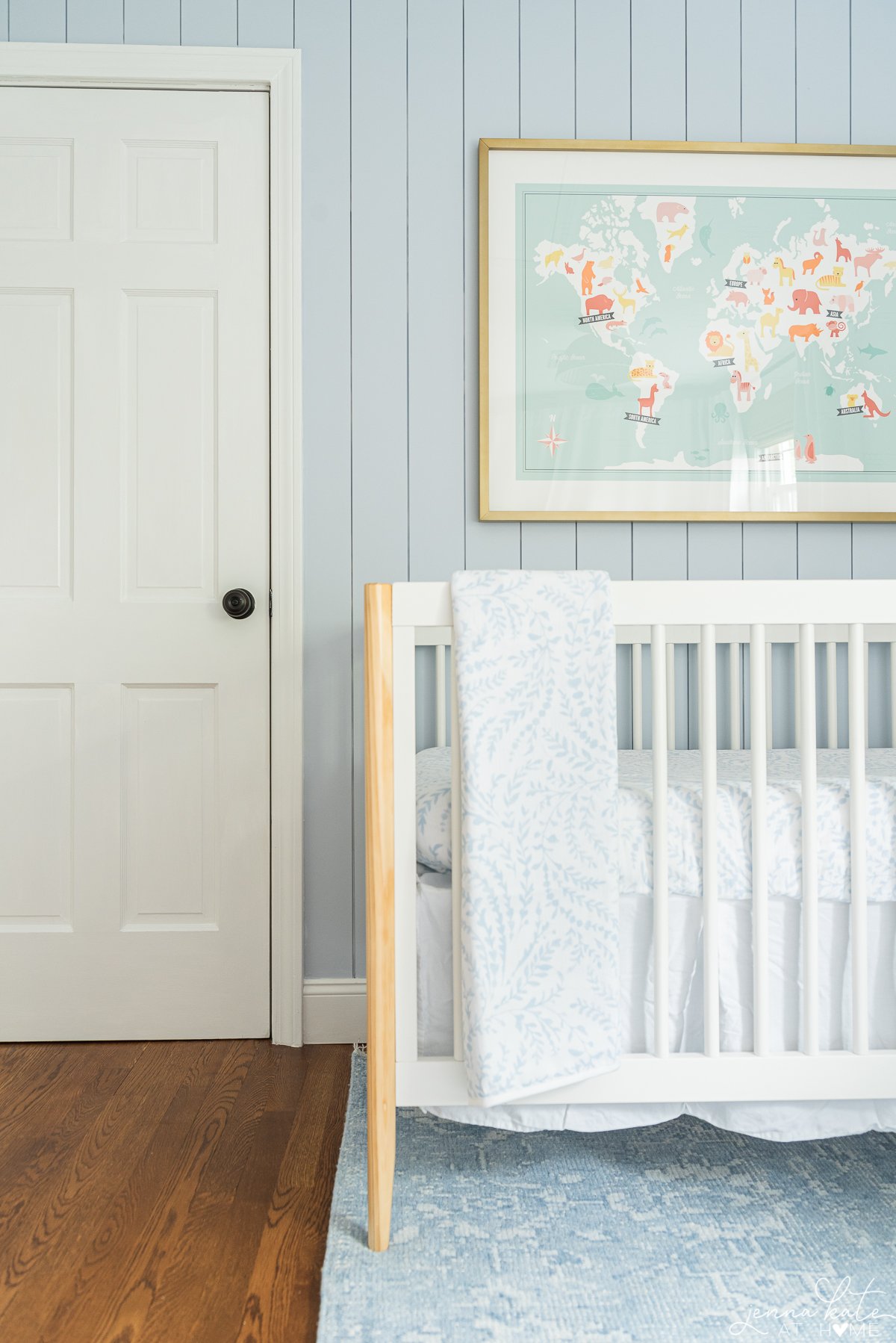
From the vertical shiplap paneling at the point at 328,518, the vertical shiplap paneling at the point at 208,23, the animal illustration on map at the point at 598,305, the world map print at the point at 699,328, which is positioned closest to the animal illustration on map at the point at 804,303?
the world map print at the point at 699,328

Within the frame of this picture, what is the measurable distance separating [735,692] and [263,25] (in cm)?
159

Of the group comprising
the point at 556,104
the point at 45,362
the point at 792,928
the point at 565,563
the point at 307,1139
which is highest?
the point at 556,104

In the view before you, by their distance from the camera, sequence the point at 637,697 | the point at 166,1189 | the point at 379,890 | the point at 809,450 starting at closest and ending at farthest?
the point at 379,890, the point at 166,1189, the point at 637,697, the point at 809,450

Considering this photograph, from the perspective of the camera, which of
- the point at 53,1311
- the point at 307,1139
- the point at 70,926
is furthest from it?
the point at 70,926

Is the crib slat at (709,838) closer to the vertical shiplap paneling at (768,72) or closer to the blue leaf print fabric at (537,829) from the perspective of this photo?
the blue leaf print fabric at (537,829)

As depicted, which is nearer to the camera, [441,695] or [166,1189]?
[166,1189]

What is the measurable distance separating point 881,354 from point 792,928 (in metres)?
1.27

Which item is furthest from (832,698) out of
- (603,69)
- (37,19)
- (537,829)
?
(37,19)

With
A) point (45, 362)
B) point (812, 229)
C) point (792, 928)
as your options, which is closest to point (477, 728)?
point (792, 928)

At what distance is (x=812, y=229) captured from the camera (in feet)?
5.74

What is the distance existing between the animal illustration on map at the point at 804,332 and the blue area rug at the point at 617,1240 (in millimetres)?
1427

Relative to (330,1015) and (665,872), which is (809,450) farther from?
(330,1015)

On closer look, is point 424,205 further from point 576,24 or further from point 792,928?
point 792,928

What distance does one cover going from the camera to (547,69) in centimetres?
172
